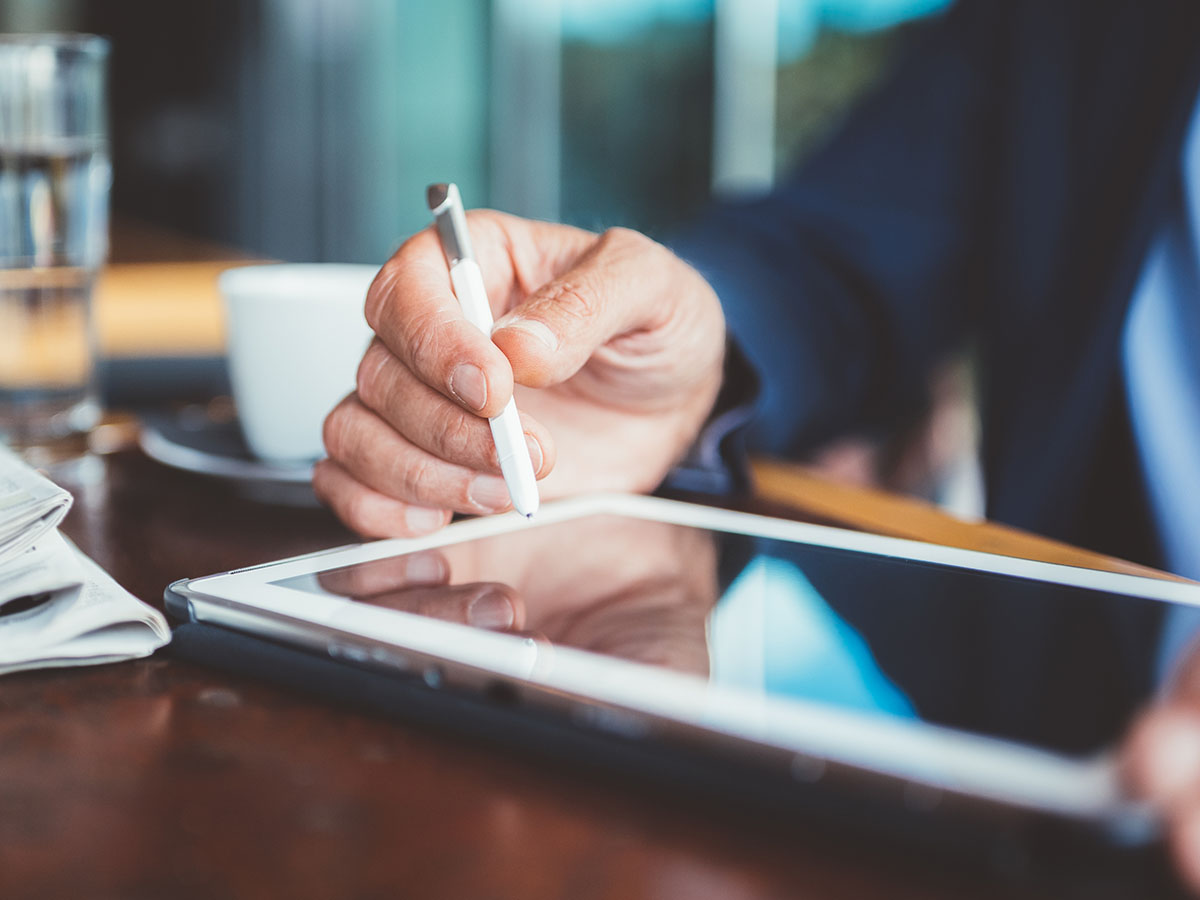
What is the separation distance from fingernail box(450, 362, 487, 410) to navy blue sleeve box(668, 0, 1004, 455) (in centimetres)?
24

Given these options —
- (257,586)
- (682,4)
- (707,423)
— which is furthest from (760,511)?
(682,4)

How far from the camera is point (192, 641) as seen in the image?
0.28 meters

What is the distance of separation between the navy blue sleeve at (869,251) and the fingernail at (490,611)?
0.95ft

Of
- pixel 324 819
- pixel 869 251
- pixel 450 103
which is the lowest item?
pixel 324 819

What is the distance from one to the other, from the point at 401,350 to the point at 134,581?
12cm

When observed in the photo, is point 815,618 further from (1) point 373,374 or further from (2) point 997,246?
(2) point 997,246

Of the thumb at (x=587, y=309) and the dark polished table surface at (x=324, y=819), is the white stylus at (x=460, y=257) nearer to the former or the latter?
the thumb at (x=587, y=309)

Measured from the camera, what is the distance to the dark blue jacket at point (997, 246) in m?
0.60

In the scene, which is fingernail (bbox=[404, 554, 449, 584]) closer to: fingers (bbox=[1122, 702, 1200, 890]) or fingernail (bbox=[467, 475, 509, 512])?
fingernail (bbox=[467, 475, 509, 512])

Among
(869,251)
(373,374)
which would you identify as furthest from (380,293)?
(869,251)

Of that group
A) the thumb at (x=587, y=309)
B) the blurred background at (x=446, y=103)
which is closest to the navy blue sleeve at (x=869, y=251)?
the thumb at (x=587, y=309)

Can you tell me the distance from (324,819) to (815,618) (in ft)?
0.45

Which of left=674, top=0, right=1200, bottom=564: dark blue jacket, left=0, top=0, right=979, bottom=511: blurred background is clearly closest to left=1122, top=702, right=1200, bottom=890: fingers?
left=674, top=0, right=1200, bottom=564: dark blue jacket

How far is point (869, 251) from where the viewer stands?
710 mm
